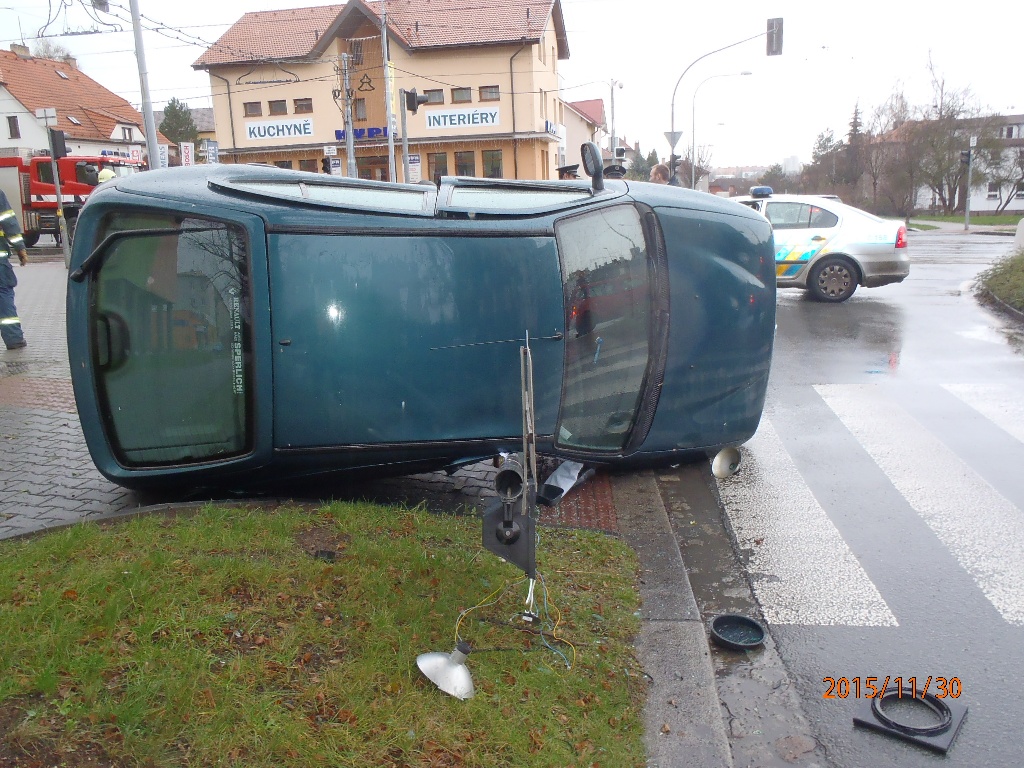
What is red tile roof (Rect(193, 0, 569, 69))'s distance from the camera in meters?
44.8

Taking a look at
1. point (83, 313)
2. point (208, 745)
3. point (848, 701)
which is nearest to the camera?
point (208, 745)

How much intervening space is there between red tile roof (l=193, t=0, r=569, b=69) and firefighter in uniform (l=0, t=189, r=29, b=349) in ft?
118

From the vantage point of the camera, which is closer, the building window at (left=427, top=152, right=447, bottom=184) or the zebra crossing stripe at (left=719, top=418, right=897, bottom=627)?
the zebra crossing stripe at (left=719, top=418, right=897, bottom=627)

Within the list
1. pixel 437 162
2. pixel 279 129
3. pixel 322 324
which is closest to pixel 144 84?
pixel 322 324

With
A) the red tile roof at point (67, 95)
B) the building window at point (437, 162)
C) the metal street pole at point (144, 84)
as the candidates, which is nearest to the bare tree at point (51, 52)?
the red tile roof at point (67, 95)

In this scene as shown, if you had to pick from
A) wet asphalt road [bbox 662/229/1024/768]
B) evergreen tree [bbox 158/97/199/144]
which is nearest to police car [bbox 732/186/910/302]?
wet asphalt road [bbox 662/229/1024/768]

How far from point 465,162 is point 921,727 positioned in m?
45.3

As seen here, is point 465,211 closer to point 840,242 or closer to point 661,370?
point 661,370

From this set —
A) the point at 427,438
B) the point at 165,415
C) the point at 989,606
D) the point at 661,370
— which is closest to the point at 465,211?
the point at 427,438

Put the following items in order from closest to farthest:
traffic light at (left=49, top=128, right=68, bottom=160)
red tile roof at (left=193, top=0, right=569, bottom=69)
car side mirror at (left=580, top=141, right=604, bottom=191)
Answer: car side mirror at (left=580, top=141, right=604, bottom=191) < traffic light at (left=49, top=128, right=68, bottom=160) < red tile roof at (left=193, top=0, right=569, bottom=69)

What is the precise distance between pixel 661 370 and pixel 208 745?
3.75 metres

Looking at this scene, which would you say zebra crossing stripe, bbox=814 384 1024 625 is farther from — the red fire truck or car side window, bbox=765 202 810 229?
the red fire truck

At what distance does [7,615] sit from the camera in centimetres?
332

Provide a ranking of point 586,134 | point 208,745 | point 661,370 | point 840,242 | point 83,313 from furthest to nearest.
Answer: point 586,134 < point 840,242 < point 661,370 < point 83,313 < point 208,745
